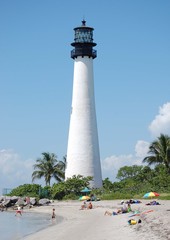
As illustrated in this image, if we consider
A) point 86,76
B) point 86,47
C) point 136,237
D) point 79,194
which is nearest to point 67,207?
point 79,194

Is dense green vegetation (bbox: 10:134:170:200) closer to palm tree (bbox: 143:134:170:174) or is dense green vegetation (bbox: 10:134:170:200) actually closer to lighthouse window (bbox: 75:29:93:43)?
palm tree (bbox: 143:134:170:174)

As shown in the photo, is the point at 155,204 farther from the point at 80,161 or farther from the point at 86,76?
the point at 86,76

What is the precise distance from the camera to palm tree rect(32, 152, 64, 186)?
215 ft

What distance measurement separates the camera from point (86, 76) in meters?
53.5

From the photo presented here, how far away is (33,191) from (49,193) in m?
3.13

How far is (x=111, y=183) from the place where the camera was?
179 ft

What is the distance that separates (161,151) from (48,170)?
1729 centimetres

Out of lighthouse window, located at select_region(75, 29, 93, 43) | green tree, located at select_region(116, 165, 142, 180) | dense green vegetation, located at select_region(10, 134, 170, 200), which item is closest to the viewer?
dense green vegetation, located at select_region(10, 134, 170, 200)

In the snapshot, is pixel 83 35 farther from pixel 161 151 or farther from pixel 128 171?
pixel 128 171

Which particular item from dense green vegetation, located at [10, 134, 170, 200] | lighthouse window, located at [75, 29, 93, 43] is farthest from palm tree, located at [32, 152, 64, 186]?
lighthouse window, located at [75, 29, 93, 43]

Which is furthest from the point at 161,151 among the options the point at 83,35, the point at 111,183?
the point at 83,35

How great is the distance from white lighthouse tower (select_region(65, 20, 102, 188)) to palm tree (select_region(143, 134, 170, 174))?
28.7 ft

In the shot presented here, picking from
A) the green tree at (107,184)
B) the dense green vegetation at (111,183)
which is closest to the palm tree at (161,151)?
the dense green vegetation at (111,183)

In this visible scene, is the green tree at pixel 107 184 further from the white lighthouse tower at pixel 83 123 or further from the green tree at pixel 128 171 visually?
the green tree at pixel 128 171
